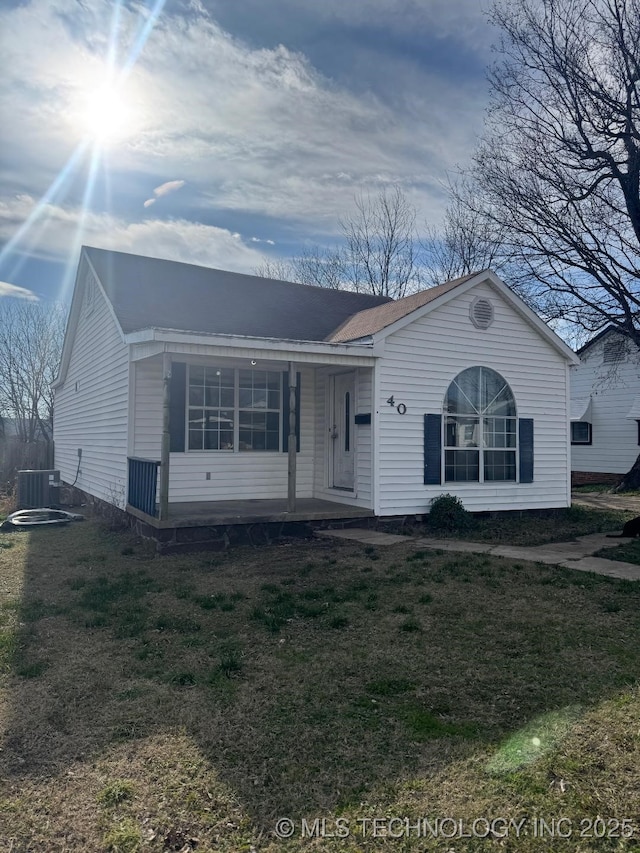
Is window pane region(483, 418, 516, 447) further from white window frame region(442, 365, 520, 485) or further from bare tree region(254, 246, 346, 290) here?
bare tree region(254, 246, 346, 290)

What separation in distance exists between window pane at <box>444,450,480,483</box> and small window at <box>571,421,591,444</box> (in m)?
13.1

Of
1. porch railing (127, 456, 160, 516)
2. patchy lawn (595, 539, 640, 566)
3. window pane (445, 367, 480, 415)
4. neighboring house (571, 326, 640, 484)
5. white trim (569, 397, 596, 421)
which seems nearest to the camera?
patchy lawn (595, 539, 640, 566)

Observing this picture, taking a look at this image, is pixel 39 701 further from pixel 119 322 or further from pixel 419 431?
pixel 419 431

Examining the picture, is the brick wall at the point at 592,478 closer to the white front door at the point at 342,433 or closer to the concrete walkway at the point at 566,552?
the concrete walkway at the point at 566,552

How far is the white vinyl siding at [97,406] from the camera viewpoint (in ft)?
32.7

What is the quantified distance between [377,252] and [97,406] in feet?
59.9

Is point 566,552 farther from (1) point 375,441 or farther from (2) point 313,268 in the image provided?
(2) point 313,268

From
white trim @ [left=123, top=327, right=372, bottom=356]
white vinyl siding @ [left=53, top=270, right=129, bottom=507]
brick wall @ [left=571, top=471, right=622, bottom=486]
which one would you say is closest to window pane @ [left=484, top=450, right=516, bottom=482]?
white trim @ [left=123, top=327, right=372, bottom=356]

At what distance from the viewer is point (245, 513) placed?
27.6 feet

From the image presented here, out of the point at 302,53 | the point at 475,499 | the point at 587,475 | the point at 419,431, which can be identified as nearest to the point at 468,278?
the point at 419,431

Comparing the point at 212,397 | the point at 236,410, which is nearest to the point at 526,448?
the point at 236,410

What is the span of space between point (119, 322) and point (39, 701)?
653 cm

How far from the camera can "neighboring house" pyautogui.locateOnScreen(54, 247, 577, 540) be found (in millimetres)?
9375

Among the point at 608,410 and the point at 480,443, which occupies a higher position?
the point at 608,410
